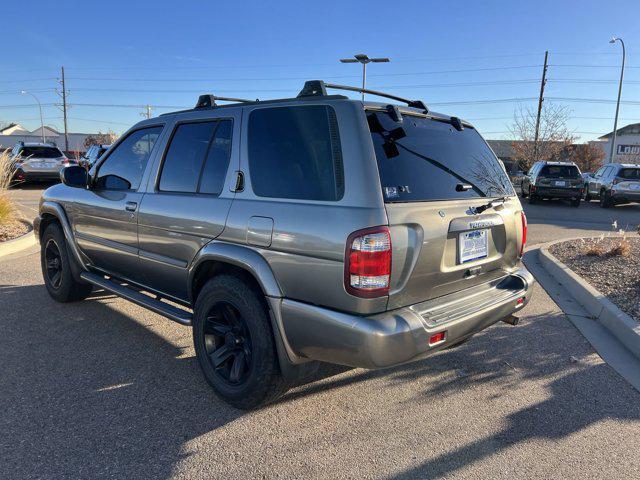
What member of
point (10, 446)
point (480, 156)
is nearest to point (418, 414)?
point (480, 156)

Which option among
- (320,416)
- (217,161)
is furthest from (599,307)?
(217,161)

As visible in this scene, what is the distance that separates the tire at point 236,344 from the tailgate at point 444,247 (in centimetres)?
84

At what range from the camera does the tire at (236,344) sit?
2.83 m

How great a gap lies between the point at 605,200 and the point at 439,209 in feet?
58.6

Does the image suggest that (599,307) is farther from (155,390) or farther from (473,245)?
(155,390)

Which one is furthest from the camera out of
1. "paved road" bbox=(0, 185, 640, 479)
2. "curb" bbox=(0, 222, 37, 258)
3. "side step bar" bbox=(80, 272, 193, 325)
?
"curb" bbox=(0, 222, 37, 258)

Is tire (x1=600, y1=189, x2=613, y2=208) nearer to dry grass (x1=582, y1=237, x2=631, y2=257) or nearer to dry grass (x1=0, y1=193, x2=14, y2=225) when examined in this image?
dry grass (x1=582, y1=237, x2=631, y2=257)

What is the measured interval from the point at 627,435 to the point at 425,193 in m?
1.95

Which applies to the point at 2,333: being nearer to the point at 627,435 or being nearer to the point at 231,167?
the point at 231,167

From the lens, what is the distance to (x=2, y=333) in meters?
4.23

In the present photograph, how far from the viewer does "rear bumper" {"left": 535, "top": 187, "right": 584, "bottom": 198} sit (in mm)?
17078

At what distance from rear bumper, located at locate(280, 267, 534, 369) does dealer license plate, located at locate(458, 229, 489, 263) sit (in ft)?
0.89

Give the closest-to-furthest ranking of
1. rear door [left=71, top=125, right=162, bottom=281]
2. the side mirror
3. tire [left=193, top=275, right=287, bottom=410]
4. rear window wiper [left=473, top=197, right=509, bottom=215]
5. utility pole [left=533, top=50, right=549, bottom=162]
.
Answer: tire [left=193, top=275, right=287, bottom=410], rear window wiper [left=473, top=197, right=509, bottom=215], rear door [left=71, top=125, right=162, bottom=281], the side mirror, utility pole [left=533, top=50, right=549, bottom=162]

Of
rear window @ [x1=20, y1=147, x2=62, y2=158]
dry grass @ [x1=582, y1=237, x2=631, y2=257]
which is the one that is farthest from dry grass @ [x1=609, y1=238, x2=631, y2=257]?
rear window @ [x1=20, y1=147, x2=62, y2=158]
